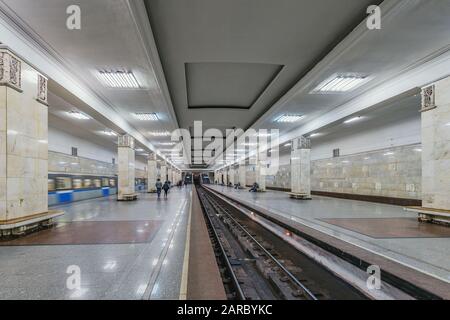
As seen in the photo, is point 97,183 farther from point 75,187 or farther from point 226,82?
point 226,82

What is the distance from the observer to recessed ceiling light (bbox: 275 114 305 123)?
41.4 ft

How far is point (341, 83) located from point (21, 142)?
9.14 meters

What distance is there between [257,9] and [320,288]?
559 centimetres

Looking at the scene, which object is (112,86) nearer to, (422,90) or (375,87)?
(375,87)

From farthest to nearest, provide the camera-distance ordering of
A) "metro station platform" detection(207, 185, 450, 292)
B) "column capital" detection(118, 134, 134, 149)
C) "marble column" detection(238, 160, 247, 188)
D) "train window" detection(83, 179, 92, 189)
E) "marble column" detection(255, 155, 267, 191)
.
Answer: "marble column" detection(238, 160, 247, 188), "marble column" detection(255, 155, 267, 191), "train window" detection(83, 179, 92, 189), "column capital" detection(118, 134, 134, 149), "metro station platform" detection(207, 185, 450, 292)

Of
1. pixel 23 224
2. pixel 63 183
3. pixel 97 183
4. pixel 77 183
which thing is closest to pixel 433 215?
pixel 23 224

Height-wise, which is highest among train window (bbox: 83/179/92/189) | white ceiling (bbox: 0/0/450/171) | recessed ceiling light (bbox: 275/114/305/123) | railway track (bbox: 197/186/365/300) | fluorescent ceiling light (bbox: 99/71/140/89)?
white ceiling (bbox: 0/0/450/171)

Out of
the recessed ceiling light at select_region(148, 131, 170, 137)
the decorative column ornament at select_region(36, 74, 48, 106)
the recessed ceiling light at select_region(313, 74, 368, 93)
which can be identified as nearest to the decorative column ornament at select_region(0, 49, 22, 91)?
the decorative column ornament at select_region(36, 74, 48, 106)

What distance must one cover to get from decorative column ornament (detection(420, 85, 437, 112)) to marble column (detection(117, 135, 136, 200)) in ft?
44.8

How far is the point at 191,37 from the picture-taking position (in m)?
6.42

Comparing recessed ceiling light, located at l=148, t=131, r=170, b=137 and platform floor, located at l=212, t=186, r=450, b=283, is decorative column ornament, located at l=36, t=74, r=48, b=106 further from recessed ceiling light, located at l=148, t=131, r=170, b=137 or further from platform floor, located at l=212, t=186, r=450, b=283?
recessed ceiling light, located at l=148, t=131, r=170, b=137

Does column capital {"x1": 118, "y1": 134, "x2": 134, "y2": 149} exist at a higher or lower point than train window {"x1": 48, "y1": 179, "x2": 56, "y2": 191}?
higher

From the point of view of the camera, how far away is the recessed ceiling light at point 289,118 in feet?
41.4
